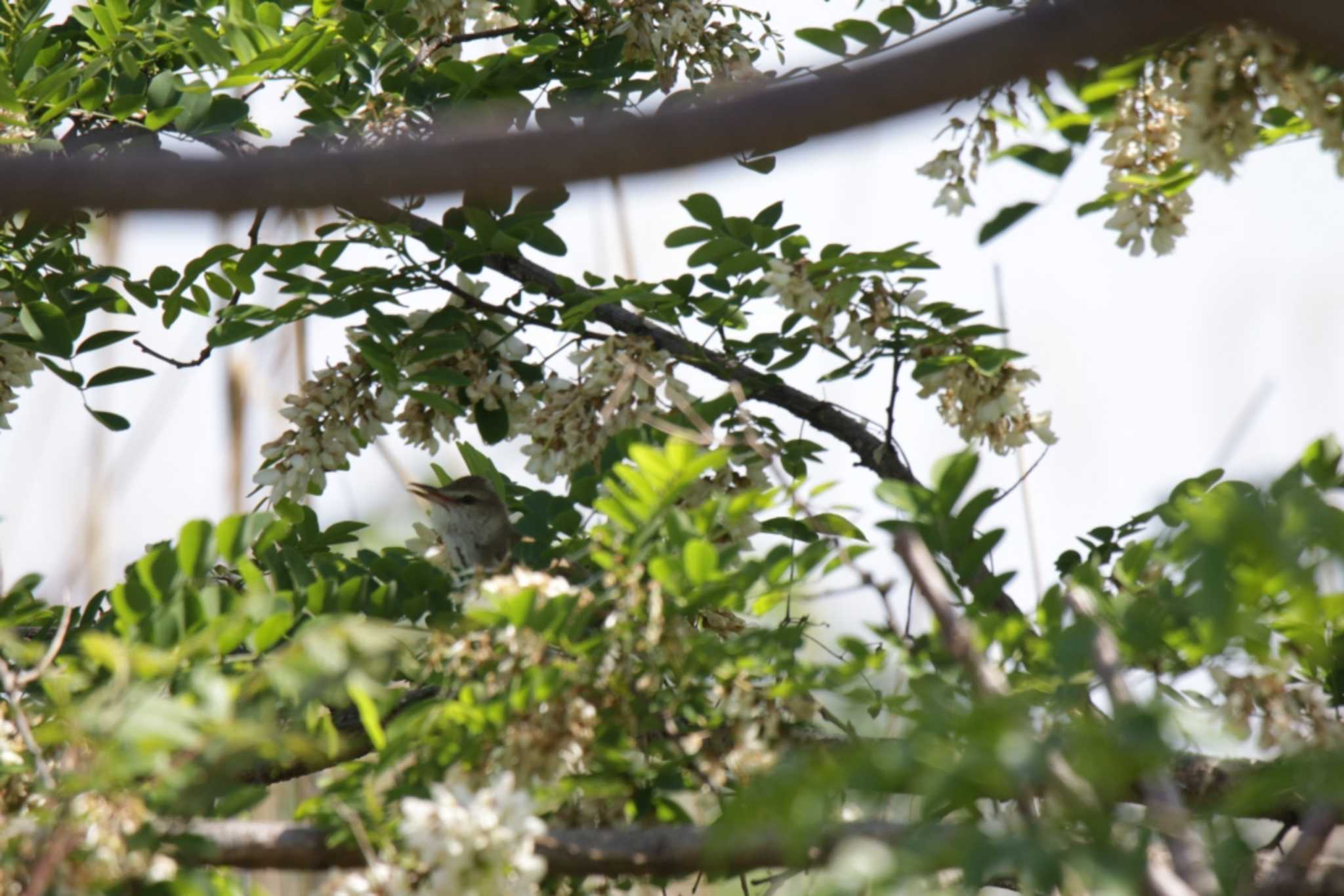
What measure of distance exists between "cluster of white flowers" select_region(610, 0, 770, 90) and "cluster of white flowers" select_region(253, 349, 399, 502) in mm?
977

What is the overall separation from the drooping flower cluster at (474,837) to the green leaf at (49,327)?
1.69 metres

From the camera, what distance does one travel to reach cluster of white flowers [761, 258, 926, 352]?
2.23 meters

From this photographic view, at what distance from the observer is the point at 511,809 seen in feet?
4.38

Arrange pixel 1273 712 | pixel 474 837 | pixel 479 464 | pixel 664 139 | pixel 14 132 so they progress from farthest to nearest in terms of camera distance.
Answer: pixel 479 464, pixel 14 132, pixel 1273 712, pixel 474 837, pixel 664 139

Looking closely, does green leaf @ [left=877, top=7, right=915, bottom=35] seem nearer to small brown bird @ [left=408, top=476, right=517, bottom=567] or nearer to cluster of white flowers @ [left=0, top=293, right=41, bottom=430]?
small brown bird @ [left=408, top=476, right=517, bottom=567]

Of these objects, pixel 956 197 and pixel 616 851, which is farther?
pixel 956 197

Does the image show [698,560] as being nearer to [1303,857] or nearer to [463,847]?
[463,847]

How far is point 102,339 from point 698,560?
6.06 feet

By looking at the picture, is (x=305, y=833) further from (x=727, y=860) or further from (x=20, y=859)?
(x=727, y=860)

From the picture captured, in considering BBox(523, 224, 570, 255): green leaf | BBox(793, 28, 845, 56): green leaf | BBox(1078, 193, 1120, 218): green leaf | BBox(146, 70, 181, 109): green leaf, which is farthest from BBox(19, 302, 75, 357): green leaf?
BBox(1078, 193, 1120, 218): green leaf

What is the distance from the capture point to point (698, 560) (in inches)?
59.7

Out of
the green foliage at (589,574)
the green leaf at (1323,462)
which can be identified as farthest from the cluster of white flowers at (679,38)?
the green leaf at (1323,462)

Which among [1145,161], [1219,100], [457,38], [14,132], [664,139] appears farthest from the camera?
[457,38]

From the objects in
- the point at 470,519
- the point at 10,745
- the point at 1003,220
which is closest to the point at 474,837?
the point at 10,745
